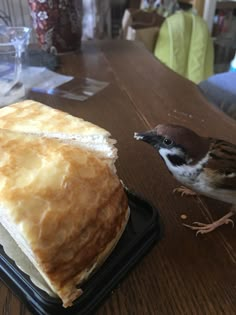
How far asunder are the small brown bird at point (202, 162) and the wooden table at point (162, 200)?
4cm

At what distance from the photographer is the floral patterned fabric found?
1.23m

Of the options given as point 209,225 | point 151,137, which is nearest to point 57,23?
point 151,137

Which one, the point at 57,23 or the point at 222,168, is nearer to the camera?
the point at 222,168

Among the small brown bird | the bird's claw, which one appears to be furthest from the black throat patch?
the bird's claw

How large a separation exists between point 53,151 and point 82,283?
178 mm

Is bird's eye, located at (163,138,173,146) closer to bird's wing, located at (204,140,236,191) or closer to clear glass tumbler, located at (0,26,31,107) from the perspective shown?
bird's wing, located at (204,140,236,191)

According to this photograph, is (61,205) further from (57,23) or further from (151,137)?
(57,23)

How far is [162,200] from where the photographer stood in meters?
0.59

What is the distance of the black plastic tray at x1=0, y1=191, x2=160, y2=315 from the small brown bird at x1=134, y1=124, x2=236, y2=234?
0.28ft

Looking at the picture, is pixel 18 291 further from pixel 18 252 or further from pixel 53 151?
pixel 53 151

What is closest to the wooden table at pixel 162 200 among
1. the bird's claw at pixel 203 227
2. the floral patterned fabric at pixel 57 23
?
the bird's claw at pixel 203 227

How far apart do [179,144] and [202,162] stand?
0.05 m

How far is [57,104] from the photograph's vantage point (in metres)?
0.96

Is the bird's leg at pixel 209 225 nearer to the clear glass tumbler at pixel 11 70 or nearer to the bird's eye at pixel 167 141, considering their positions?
the bird's eye at pixel 167 141
